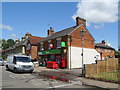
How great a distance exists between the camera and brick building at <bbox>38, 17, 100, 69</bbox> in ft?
75.0

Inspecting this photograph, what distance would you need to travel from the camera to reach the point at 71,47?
23.0m

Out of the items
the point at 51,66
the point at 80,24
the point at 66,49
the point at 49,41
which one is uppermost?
the point at 80,24

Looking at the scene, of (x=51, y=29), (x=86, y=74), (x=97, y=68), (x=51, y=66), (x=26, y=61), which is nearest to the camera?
(x=86, y=74)

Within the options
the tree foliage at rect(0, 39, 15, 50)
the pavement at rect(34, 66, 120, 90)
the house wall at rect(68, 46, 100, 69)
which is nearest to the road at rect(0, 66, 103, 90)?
the pavement at rect(34, 66, 120, 90)

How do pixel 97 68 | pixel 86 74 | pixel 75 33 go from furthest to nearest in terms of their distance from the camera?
1. pixel 75 33
2. pixel 97 68
3. pixel 86 74

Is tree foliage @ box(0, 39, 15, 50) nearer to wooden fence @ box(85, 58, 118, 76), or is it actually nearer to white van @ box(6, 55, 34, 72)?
white van @ box(6, 55, 34, 72)

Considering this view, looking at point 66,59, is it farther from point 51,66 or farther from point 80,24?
point 80,24

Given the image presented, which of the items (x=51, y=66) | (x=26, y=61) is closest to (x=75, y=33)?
(x=51, y=66)

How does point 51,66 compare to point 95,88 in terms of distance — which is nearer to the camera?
point 95,88

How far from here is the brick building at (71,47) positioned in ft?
75.0

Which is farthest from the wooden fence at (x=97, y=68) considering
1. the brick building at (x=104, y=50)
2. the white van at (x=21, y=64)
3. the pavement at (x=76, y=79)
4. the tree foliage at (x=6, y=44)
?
the tree foliage at (x=6, y=44)

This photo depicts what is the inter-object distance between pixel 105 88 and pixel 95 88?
0.60 m

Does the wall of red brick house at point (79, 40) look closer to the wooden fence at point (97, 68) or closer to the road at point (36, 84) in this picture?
the wooden fence at point (97, 68)

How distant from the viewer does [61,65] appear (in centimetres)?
2322
